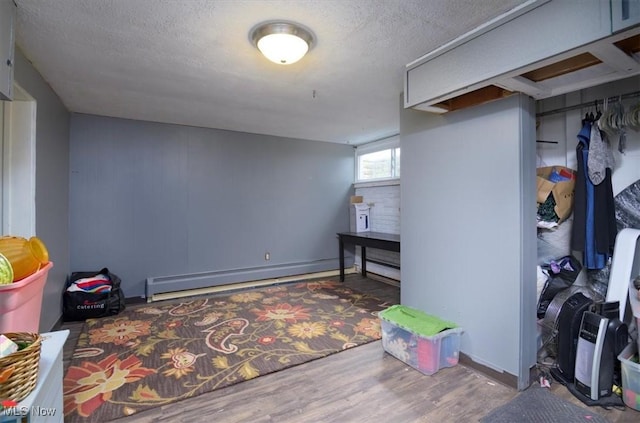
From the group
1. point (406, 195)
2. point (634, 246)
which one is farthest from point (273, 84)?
point (634, 246)

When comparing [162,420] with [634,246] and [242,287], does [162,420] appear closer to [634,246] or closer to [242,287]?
[242,287]

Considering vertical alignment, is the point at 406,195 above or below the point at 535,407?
above

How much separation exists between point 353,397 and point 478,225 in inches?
57.5

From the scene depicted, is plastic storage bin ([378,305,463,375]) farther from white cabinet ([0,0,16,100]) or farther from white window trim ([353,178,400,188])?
white cabinet ([0,0,16,100])

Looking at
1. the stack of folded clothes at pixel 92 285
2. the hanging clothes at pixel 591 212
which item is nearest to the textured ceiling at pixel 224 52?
the hanging clothes at pixel 591 212

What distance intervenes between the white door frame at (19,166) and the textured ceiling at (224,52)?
1.25ft

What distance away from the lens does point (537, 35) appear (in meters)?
1.53

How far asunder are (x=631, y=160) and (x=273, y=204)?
13.1 feet

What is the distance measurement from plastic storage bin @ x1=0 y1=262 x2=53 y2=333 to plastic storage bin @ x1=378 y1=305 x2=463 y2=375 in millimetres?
2198

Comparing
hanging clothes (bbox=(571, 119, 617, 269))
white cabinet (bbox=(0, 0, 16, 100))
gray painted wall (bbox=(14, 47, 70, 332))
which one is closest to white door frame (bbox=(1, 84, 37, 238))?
gray painted wall (bbox=(14, 47, 70, 332))

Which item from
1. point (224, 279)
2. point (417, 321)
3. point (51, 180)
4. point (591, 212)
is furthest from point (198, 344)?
point (591, 212)

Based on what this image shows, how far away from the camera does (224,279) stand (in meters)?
4.39

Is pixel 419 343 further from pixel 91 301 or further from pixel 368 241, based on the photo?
pixel 91 301

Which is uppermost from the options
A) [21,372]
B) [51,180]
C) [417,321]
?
[51,180]
